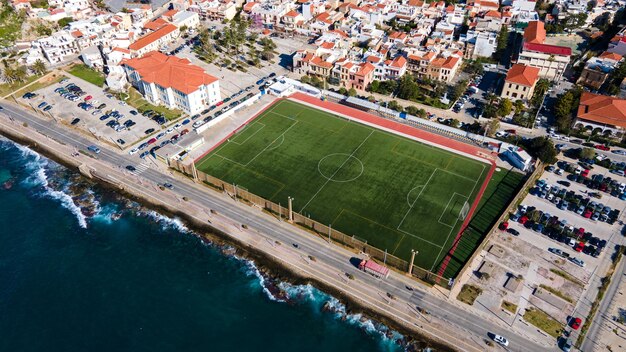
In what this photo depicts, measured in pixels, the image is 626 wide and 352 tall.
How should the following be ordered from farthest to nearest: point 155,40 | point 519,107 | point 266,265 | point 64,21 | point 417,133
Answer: point 64,21
point 155,40
point 519,107
point 417,133
point 266,265

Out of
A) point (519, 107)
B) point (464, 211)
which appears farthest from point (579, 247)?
point (519, 107)

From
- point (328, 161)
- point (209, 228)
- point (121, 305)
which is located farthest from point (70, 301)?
point (328, 161)

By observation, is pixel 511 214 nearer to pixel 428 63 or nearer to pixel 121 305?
pixel 428 63

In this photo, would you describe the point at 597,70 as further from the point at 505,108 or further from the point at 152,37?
the point at 152,37

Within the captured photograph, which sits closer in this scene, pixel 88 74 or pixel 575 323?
pixel 575 323

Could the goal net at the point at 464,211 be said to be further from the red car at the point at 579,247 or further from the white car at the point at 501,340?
the white car at the point at 501,340

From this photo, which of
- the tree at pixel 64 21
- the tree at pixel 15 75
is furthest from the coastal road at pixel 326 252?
the tree at pixel 64 21
